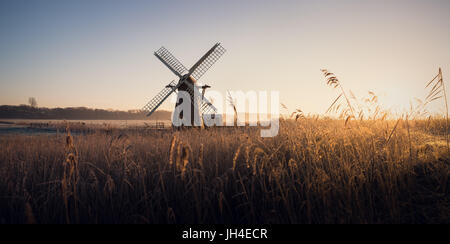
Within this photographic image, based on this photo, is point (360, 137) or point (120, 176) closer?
point (120, 176)

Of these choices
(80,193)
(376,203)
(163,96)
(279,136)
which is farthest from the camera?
(163,96)

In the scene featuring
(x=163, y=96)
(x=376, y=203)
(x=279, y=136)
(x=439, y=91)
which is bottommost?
(x=376, y=203)

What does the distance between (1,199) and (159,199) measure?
2.86 meters

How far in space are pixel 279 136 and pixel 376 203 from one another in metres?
2.61

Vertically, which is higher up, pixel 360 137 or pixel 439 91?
pixel 439 91

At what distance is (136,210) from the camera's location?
3.24 metres

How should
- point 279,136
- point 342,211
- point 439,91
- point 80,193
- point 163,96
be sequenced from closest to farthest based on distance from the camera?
1. point 342,211
2. point 80,193
3. point 439,91
4. point 279,136
5. point 163,96

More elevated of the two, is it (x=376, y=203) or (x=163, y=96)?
(x=163, y=96)
